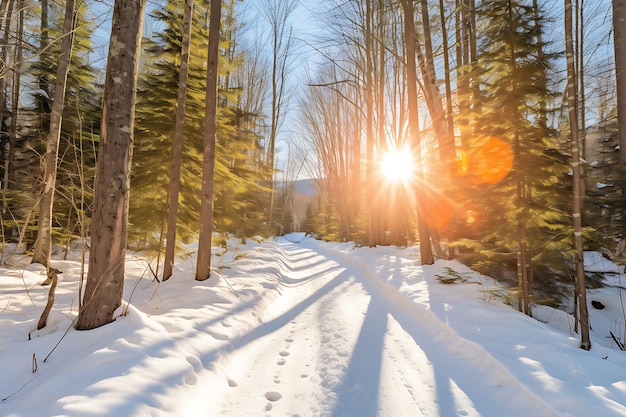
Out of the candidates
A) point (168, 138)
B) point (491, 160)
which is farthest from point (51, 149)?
point (491, 160)

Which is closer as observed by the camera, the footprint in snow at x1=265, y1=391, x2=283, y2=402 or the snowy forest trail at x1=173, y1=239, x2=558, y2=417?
the snowy forest trail at x1=173, y1=239, x2=558, y2=417

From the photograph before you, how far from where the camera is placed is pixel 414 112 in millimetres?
8781

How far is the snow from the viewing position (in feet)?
7.54

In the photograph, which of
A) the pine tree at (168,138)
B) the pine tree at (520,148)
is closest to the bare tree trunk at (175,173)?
the pine tree at (168,138)

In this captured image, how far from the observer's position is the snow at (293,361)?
2.30m

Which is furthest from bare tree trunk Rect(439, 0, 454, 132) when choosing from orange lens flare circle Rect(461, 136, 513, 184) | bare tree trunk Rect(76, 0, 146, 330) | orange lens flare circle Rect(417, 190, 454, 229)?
bare tree trunk Rect(76, 0, 146, 330)

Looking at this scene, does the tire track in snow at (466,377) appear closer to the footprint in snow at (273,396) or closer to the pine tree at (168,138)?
the footprint in snow at (273,396)

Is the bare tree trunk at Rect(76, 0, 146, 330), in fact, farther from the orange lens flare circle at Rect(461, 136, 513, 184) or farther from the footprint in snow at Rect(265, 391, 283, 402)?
the orange lens flare circle at Rect(461, 136, 513, 184)

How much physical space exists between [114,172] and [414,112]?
8.20 m

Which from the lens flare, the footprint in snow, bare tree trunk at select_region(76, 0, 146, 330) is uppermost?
the lens flare

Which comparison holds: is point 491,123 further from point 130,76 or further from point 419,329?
point 130,76

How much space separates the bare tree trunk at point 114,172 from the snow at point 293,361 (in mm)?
399

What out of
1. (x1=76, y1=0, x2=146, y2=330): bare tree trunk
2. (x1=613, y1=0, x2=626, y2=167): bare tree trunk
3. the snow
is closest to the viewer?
the snow

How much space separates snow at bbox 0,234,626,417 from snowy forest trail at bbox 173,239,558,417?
0.01m
